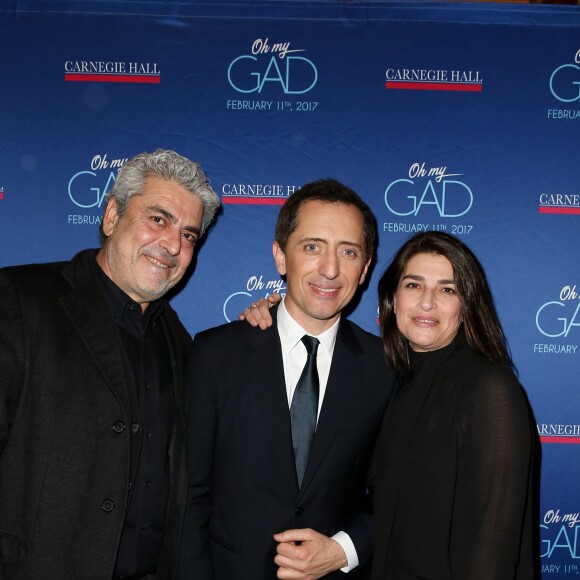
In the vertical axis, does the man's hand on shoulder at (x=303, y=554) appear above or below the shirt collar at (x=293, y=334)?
below

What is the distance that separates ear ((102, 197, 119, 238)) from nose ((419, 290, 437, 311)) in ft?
4.11

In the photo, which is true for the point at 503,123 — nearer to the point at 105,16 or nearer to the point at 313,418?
the point at 313,418

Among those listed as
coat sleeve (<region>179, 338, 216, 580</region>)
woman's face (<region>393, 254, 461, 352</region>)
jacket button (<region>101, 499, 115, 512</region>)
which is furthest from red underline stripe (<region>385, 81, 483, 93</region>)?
jacket button (<region>101, 499, 115, 512</region>)

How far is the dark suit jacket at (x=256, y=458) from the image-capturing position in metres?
1.98

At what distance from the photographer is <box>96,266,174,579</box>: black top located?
1.96 metres

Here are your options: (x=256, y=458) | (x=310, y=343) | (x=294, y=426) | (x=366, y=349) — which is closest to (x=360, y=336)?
(x=366, y=349)

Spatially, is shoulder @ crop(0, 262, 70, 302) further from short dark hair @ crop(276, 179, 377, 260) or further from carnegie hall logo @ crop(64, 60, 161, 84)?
carnegie hall logo @ crop(64, 60, 161, 84)

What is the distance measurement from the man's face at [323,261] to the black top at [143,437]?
598 mm

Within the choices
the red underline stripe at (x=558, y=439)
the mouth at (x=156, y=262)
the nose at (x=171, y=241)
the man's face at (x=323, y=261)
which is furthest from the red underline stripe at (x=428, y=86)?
the red underline stripe at (x=558, y=439)

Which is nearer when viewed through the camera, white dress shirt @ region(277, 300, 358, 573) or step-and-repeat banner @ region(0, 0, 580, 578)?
white dress shirt @ region(277, 300, 358, 573)

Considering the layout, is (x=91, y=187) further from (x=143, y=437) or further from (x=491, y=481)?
(x=491, y=481)

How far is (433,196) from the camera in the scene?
2.97 meters

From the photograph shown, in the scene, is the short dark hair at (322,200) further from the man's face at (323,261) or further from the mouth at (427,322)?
the mouth at (427,322)

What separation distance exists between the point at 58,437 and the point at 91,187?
1591mm
